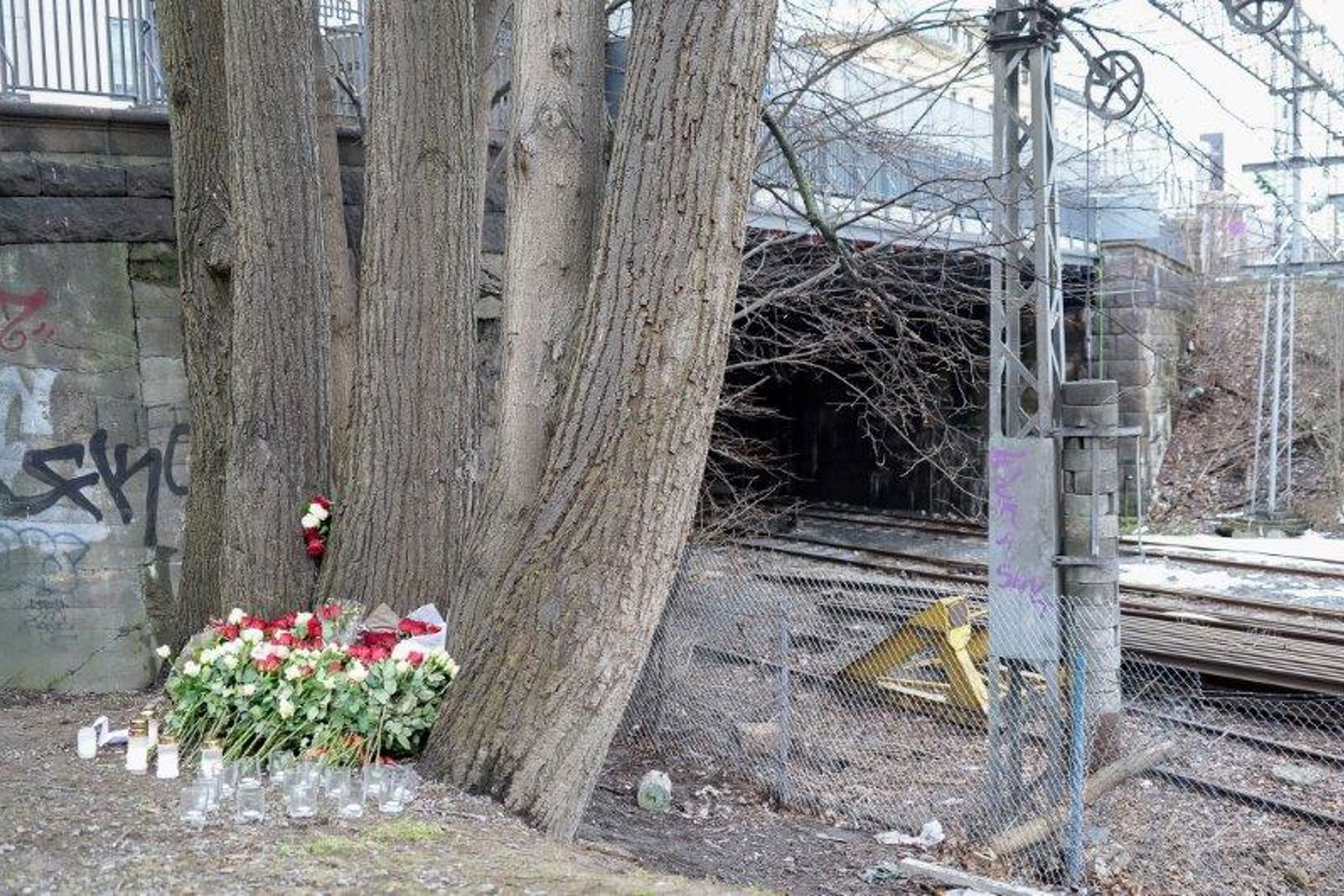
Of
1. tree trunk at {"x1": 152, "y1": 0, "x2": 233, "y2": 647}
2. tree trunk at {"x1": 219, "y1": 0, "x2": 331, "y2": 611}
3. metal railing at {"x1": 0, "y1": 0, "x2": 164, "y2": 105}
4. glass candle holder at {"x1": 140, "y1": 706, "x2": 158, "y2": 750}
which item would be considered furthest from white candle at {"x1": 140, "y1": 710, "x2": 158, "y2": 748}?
metal railing at {"x1": 0, "y1": 0, "x2": 164, "y2": 105}

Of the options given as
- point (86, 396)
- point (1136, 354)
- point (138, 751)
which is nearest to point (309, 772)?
point (138, 751)

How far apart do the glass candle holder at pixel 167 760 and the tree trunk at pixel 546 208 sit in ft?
5.26

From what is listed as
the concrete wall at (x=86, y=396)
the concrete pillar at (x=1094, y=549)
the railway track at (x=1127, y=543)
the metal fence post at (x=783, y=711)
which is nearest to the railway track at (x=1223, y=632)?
the concrete pillar at (x=1094, y=549)

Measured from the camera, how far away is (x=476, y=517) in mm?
5891

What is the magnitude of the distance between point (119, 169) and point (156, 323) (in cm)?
107

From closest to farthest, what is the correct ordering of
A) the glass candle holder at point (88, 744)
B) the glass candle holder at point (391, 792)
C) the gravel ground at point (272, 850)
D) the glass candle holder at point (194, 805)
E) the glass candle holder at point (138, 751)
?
the gravel ground at point (272, 850) < the glass candle holder at point (194, 805) < the glass candle holder at point (391, 792) < the glass candle holder at point (138, 751) < the glass candle holder at point (88, 744)

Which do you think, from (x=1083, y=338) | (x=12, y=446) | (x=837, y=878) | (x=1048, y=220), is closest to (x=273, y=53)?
(x=12, y=446)

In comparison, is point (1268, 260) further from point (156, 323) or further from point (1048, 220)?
→ point (156, 323)

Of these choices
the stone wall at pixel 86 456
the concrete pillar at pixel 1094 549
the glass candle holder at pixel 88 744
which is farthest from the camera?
the concrete pillar at pixel 1094 549

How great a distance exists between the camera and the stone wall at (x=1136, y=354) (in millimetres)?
25281

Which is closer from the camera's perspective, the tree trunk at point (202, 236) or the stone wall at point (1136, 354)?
the tree trunk at point (202, 236)

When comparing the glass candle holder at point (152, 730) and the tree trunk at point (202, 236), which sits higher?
the tree trunk at point (202, 236)

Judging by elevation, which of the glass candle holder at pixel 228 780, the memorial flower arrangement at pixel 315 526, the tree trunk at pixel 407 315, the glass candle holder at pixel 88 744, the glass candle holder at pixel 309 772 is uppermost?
the tree trunk at pixel 407 315

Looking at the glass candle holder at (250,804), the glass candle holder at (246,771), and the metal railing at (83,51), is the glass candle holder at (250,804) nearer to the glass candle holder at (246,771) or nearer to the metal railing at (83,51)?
the glass candle holder at (246,771)
